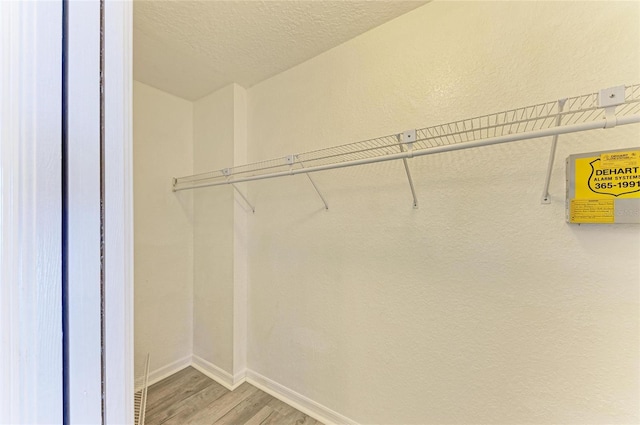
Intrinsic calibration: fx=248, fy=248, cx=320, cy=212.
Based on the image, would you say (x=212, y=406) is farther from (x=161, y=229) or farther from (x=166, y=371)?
(x=161, y=229)

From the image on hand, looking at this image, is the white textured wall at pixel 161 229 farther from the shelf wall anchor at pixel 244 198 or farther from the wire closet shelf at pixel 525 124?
the wire closet shelf at pixel 525 124

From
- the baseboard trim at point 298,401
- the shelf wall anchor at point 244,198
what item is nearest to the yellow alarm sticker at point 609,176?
the baseboard trim at point 298,401

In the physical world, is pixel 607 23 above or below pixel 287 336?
above

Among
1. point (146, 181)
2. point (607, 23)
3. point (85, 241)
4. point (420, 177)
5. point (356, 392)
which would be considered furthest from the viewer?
point (146, 181)

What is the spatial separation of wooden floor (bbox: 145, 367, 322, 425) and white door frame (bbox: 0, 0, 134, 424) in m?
1.57

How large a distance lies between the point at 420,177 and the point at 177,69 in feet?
5.93

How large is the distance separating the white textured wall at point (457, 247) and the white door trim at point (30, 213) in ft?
4.14

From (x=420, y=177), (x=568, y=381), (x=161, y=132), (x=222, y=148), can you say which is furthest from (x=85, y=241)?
(x=161, y=132)

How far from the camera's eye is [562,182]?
3.20 feet

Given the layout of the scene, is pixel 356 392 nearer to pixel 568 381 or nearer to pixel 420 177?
pixel 568 381

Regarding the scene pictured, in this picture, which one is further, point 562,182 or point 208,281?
point 208,281

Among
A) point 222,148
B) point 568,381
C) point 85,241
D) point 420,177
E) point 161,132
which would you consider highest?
point 161,132

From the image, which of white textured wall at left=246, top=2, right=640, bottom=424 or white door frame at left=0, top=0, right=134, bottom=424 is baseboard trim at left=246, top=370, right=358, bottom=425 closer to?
white textured wall at left=246, top=2, right=640, bottom=424

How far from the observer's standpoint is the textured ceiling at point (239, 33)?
50.1 inches
